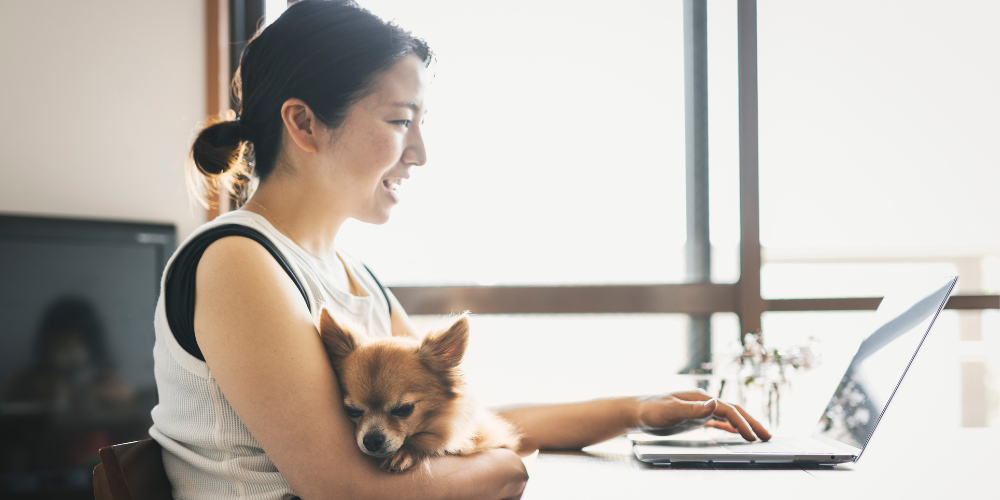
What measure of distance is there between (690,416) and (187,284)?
834 millimetres

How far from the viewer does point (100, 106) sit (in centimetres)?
204

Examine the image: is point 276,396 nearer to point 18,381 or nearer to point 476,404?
point 476,404

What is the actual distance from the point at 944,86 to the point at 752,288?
0.97 metres

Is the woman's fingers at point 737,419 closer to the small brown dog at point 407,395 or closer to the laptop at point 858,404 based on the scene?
the laptop at point 858,404

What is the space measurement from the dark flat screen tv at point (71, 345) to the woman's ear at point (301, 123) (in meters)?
1.33

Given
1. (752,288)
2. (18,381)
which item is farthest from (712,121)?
(18,381)

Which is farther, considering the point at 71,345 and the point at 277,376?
the point at 71,345

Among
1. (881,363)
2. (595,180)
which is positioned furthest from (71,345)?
(881,363)

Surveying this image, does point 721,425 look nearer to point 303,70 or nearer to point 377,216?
point 377,216

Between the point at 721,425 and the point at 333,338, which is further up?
the point at 333,338

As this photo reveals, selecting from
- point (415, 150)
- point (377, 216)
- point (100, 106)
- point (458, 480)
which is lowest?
point (458, 480)

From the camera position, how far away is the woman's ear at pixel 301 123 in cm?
103

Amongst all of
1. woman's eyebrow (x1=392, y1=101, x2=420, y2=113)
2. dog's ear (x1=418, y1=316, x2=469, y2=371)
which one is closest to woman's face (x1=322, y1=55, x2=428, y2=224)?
woman's eyebrow (x1=392, y1=101, x2=420, y2=113)

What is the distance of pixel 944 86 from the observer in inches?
79.1
